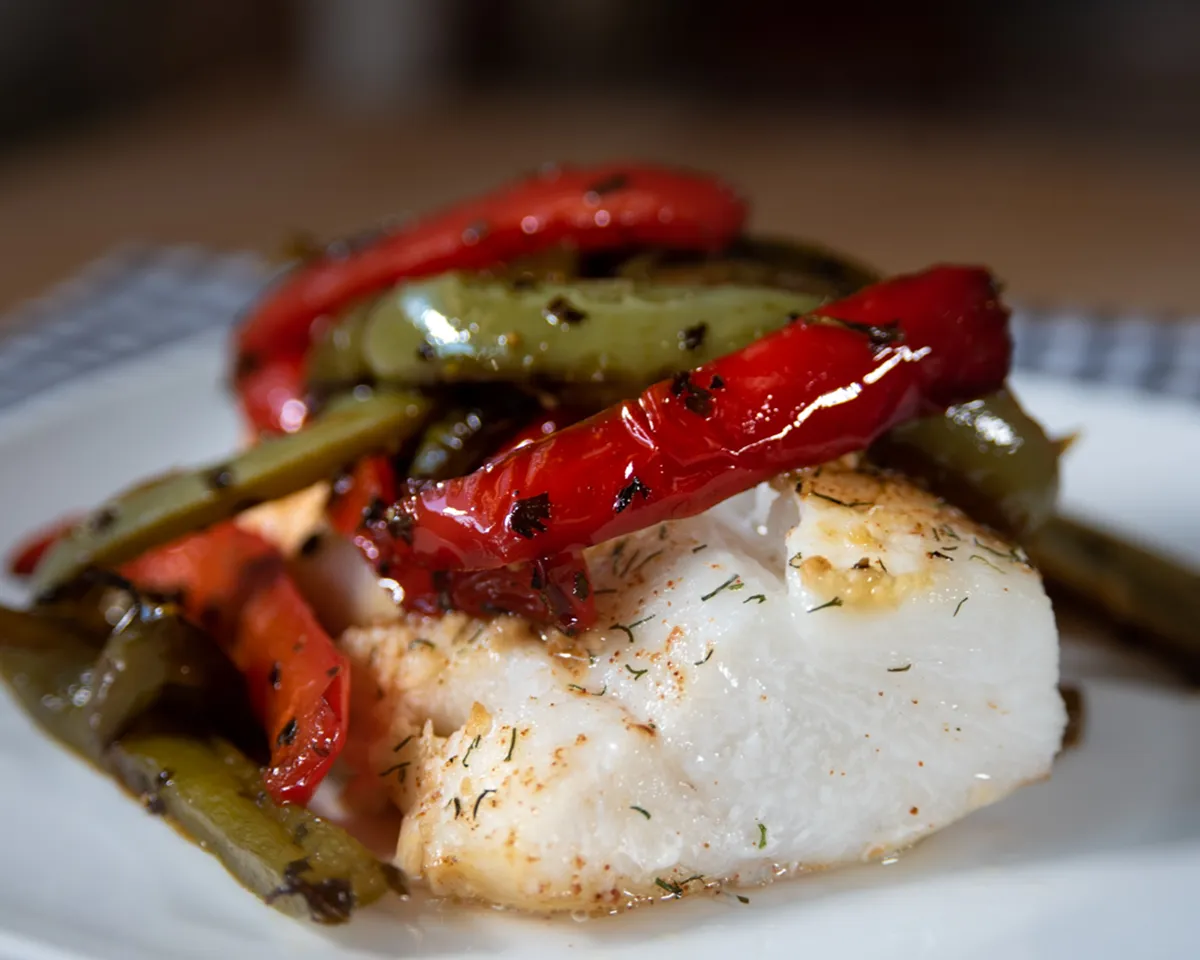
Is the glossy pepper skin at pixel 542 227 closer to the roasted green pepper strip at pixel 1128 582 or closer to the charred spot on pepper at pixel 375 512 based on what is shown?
the charred spot on pepper at pixel 375 512

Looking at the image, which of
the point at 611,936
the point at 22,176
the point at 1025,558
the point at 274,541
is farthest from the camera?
the point at 22,176

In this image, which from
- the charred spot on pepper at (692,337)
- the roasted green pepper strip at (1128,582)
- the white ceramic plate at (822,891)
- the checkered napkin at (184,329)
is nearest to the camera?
the white ceramic plate at (822,891)

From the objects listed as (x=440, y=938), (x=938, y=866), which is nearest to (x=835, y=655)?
(x=938, y=866)

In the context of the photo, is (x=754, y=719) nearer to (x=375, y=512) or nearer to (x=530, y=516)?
(x=530, y=516)

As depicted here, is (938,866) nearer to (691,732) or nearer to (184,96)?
(691,732)

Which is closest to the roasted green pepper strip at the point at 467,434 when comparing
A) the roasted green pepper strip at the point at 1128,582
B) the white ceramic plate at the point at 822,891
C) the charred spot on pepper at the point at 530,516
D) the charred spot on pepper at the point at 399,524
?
the charred spot on pepper at the point at 399,524

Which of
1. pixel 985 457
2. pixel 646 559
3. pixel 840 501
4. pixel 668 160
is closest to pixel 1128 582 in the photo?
pixel 985 457

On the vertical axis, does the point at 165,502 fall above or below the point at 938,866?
above
